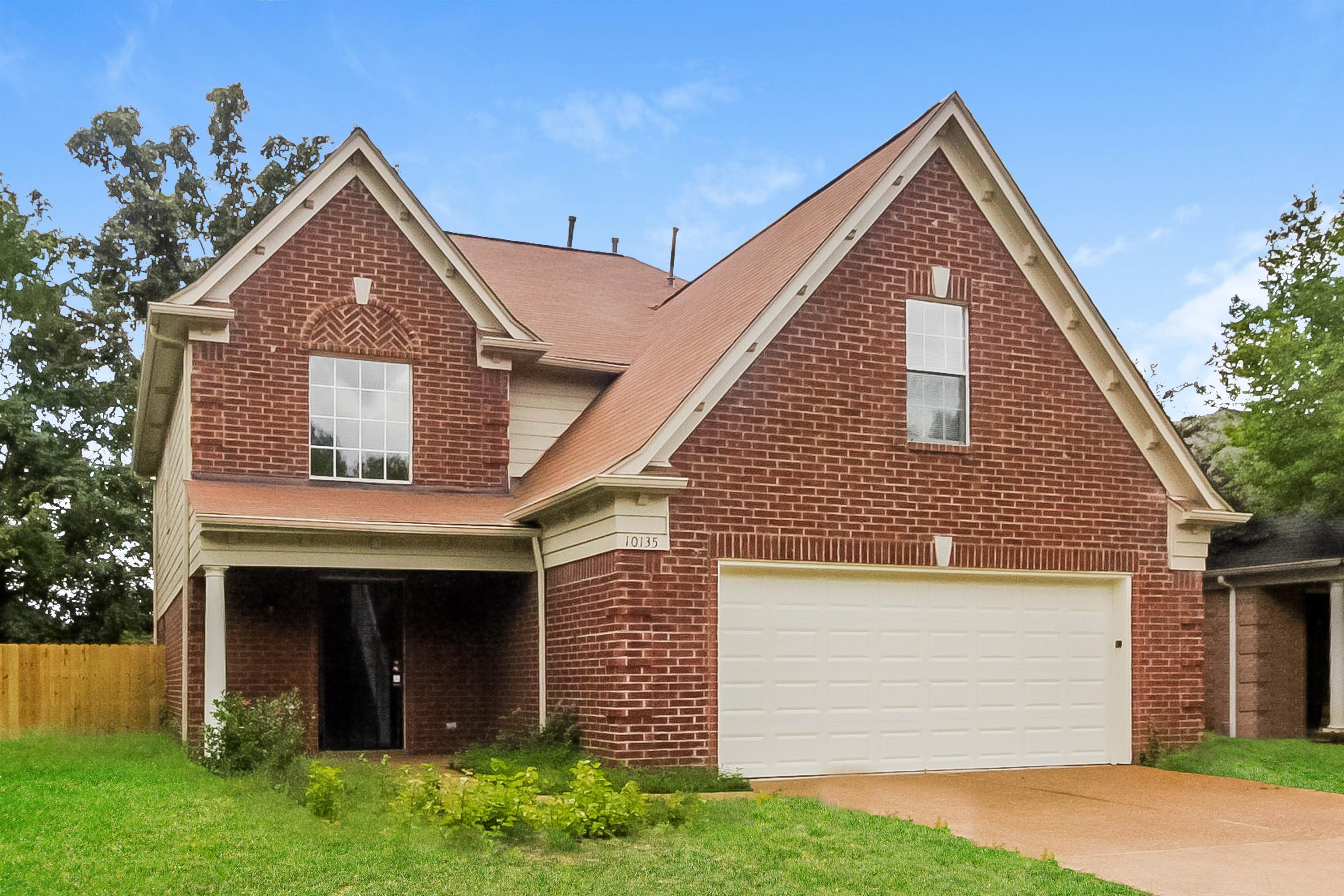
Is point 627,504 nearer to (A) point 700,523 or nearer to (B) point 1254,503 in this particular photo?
(A) point 700,523

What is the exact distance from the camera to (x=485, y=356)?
17141 millimetres

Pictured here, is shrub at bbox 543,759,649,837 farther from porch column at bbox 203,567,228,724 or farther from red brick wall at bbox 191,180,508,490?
red brick wall at bbox 191,180,508,490

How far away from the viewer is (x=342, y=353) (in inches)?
646

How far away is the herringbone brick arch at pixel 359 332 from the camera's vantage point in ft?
53.4

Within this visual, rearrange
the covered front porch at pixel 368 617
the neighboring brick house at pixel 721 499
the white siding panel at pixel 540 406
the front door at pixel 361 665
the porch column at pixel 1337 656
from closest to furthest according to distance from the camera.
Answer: the neighboring brick house at pixel 721 499 < the covered front porch at pixel 368 617 < the front door at pixel 361 665 < the white siding panel at pixel 540 406 < the porch column at pixel 1337 656

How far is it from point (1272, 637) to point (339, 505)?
15515 millimetres

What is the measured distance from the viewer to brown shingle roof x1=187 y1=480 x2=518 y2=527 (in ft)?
45.9

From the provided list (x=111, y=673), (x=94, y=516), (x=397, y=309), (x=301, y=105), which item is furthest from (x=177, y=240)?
(x=397, y=309)

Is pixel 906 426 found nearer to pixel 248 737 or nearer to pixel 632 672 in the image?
pixel 632 672

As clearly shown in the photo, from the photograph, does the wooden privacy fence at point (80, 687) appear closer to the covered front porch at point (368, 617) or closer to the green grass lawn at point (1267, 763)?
the covered front porch at point (368, 617)

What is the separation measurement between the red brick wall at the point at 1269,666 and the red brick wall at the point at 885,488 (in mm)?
7109

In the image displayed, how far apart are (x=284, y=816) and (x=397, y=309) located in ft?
27.8

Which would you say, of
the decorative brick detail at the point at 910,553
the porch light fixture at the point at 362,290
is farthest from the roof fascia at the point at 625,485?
the porch light fixture at the point at 362,290

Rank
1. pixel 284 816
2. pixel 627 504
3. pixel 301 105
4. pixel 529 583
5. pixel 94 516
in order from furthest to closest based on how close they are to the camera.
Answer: pixel 301 105, pixel 94 516, pixel 529 583, pixel 627 504, pixel 284 816
